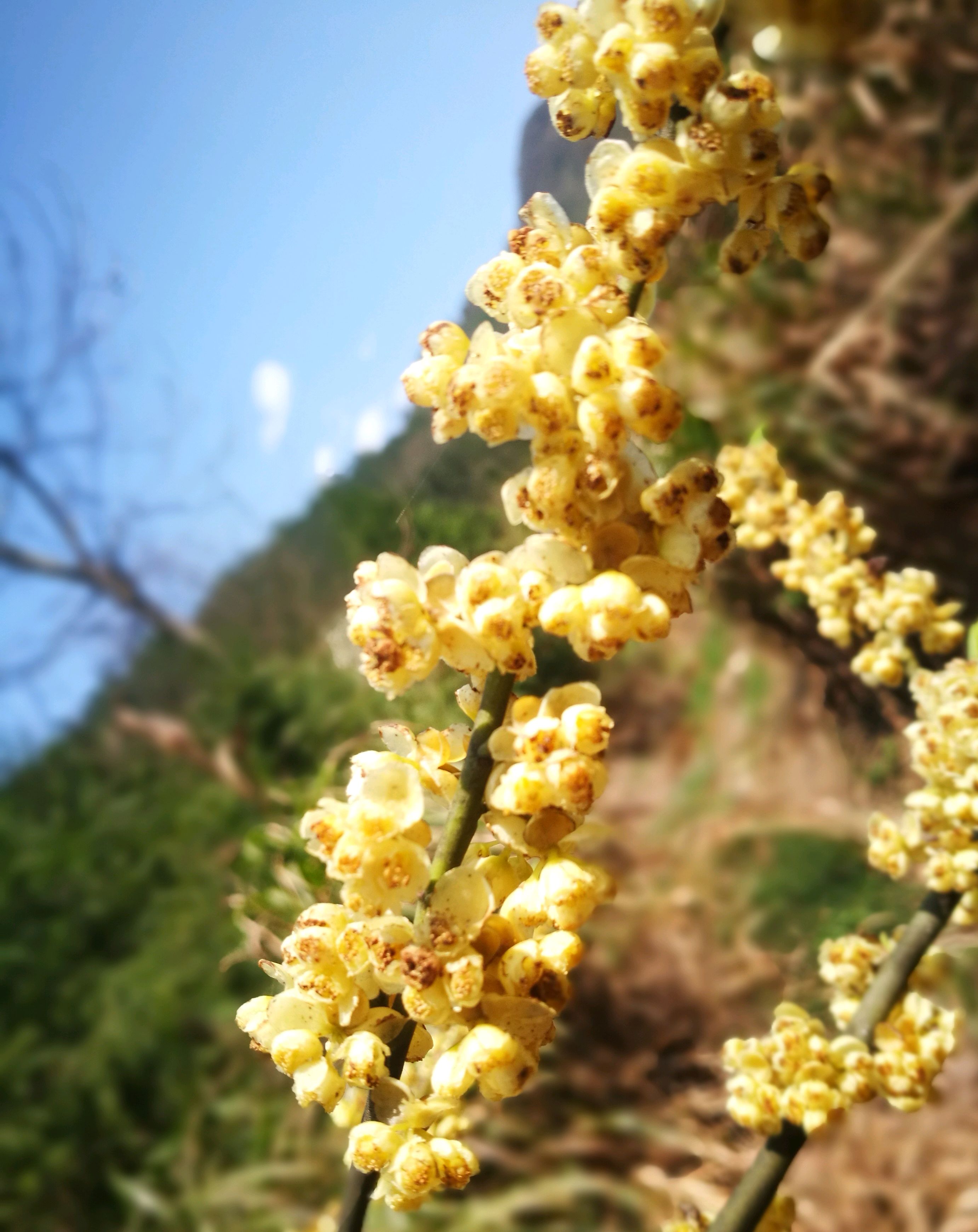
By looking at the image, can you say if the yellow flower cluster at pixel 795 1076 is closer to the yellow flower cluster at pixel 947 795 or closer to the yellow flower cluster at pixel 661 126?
the yellow flower cluster at pixel 947 795

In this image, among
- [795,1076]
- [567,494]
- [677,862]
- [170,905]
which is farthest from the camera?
[170,905]

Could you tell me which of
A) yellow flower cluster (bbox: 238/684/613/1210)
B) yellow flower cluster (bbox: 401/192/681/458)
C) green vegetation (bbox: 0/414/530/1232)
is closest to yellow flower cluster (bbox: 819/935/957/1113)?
yellow flower cluster (bbox: 238/684/613/1210)

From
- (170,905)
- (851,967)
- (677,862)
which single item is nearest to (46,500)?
(170,905)

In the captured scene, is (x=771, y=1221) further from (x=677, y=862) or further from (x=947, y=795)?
(x=677, y=862)

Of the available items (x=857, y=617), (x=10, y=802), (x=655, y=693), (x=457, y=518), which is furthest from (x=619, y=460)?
(x=10, y=802)

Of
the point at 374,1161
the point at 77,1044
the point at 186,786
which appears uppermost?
the point at 186,786

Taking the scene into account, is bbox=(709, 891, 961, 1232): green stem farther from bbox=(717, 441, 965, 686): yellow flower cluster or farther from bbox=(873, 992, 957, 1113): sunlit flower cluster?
bbox=(717, 441, 965, 686): yellow flower cluster

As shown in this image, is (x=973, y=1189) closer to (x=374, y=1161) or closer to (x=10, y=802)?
(x=374, y=1161)
